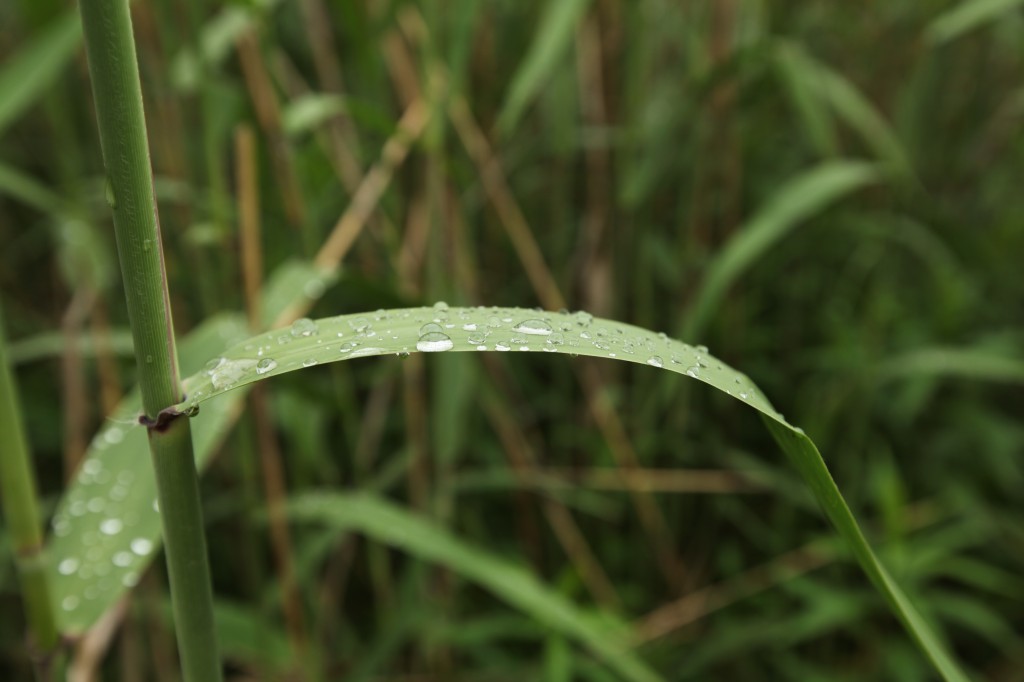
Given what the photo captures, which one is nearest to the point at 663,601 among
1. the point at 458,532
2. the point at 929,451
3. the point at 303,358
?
the point at 458,532

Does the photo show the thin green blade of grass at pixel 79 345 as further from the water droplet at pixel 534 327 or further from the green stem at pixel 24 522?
the water droplet at pixel 534 327

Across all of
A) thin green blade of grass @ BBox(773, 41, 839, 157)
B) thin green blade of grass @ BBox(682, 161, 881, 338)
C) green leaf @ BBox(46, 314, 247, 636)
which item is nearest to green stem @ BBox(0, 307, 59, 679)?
green leaf @ BBox(46, 314, 247, 636)

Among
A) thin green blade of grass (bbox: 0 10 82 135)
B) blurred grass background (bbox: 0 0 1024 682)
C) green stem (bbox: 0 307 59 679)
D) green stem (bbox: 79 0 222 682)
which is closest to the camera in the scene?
green stem (bbox: 79 0 222 682)

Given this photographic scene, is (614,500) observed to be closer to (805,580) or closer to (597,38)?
(805,580)

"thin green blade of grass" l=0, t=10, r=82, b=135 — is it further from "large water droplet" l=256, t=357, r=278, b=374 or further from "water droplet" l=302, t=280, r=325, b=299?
"large water droplet" l=256, t=357, r=278, b=374

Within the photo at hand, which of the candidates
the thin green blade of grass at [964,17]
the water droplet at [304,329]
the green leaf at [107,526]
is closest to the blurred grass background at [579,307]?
the thin green blade of grass at [964,17]
